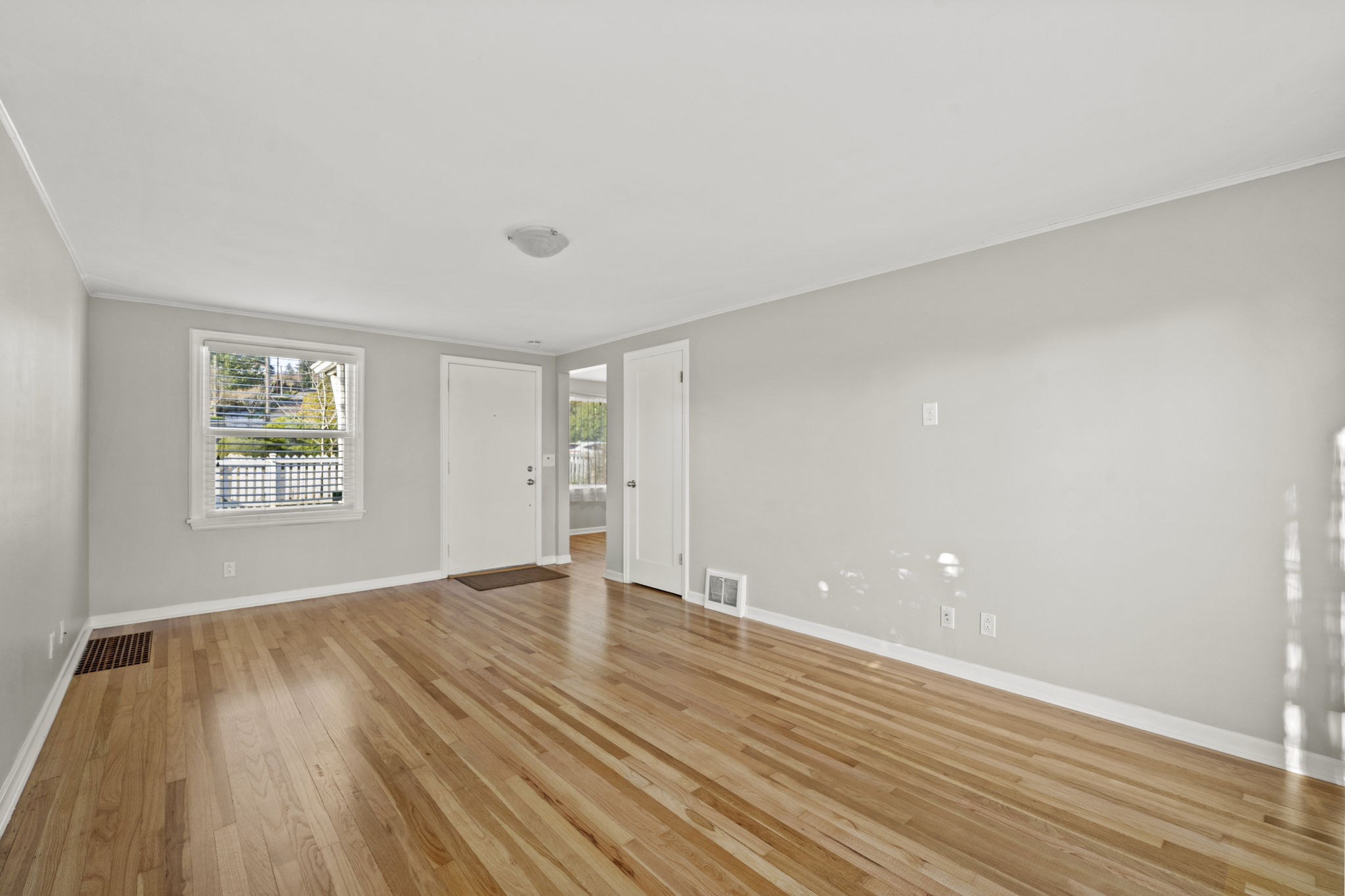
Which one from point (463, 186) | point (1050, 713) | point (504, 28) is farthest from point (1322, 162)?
point (463, 186)

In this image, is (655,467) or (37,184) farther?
(655,467)

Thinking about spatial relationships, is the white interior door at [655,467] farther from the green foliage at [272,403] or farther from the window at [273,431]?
the green foliage at [272,403]

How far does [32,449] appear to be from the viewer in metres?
2.39

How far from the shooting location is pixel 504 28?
1582mm

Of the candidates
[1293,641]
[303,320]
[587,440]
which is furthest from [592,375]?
[1293,641]

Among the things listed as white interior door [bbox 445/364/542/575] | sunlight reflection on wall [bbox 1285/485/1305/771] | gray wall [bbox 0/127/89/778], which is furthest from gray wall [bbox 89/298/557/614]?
sunlight reflection on wall [bbox 1285/485/1305/771]

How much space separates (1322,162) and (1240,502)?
4.50ft

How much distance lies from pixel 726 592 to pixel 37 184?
4.43 m

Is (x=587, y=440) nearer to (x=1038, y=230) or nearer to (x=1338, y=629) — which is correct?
(x=1038, y=230)

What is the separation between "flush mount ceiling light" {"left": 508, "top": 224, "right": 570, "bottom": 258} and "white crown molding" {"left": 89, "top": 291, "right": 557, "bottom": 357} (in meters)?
2.90

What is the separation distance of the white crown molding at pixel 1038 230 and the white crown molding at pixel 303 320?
7.24ft

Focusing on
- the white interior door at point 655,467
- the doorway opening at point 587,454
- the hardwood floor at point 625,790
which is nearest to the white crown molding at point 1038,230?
the white interior door at point 655,467

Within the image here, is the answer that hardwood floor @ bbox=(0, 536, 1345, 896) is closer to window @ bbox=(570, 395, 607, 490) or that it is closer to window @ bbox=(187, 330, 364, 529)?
window @ bbox=(187, 330, 364, 529)

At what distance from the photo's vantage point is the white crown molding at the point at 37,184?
78.4 inches
